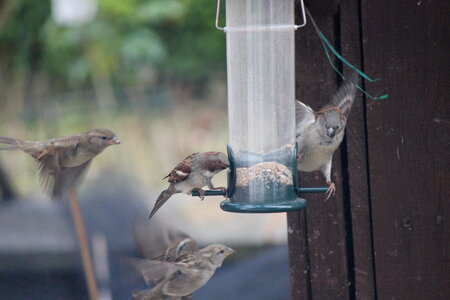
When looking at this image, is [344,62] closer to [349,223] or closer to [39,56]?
[349,223]

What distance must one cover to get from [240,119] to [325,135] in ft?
1.06

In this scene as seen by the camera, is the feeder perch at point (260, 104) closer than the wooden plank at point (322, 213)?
A: No

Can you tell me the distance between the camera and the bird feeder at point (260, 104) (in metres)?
2.60

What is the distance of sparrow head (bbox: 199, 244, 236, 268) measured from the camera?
3.37 metres

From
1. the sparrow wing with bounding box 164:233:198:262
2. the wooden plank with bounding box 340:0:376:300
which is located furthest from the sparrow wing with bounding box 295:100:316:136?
the sparrow wing with bounding box 164:233:198:262

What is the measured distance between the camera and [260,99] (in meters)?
2.67

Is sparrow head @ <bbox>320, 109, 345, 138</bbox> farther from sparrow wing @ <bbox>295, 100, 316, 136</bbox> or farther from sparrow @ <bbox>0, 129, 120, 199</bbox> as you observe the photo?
sparrow @ <bbox>0, 129, 120, 199</bbox>

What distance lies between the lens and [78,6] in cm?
988

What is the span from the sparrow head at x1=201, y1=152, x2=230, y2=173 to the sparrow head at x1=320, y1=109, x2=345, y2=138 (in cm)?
48

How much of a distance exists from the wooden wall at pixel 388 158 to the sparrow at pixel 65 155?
1391mm

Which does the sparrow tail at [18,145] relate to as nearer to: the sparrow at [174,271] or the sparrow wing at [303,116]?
the sparrow at [174,271]

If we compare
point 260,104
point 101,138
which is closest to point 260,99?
point 260,104

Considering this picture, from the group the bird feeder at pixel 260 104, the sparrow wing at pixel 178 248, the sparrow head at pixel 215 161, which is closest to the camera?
the bird feeder at pixel 260 104

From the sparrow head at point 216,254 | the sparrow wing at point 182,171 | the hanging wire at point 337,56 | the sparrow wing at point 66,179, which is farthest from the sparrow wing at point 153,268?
the hanging wire at point 337,56
